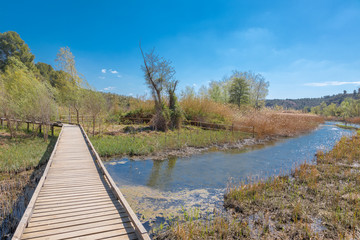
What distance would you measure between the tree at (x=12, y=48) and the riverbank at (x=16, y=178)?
99.5 feet

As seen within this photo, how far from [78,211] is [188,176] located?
440cm

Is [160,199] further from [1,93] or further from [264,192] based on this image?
[1,93]

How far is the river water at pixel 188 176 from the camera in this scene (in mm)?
5164

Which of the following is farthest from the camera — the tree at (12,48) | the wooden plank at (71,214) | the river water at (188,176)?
the tree at (12,48)

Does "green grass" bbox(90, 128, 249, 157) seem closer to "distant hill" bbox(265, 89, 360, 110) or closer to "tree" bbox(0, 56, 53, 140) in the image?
"tree" bbox(0, 56, 53, 140)

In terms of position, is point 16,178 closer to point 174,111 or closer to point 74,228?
point 74,228

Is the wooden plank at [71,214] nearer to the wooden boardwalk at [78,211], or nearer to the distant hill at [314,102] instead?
the wooden boardwalk at [78,211]

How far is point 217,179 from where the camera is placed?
7.08 m

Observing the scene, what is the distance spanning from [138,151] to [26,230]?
715cm

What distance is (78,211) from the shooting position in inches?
142

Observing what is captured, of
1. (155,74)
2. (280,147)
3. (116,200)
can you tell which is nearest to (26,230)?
(116,200)

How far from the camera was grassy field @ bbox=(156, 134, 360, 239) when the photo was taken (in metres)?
3.79

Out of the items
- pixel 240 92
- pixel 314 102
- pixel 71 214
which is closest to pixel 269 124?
pixel 240 92

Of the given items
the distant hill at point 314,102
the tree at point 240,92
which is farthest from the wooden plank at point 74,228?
the distant hill at point 314,102
